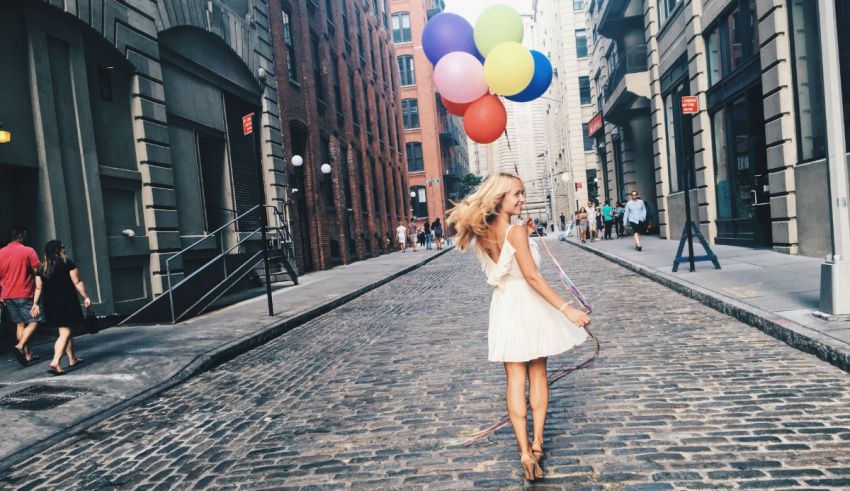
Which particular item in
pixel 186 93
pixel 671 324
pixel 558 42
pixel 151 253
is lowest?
pixel 671 324

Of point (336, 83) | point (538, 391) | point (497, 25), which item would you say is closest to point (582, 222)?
point (336, 83)

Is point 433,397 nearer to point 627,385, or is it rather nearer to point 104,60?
point 627,385

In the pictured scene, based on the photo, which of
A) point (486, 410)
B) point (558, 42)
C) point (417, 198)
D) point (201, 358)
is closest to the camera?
point (486, 410)

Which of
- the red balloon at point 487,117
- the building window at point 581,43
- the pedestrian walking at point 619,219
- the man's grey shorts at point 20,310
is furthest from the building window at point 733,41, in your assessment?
the building window at point 581,43

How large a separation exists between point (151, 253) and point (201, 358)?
5097 mm

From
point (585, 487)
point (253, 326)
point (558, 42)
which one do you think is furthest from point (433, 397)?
point (558, 42)

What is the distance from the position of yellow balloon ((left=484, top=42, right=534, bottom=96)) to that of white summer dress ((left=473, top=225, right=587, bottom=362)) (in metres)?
2.22

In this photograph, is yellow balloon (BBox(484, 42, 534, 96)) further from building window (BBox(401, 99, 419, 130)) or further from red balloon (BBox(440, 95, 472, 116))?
building window (BBox(401, 99, 419, 130))

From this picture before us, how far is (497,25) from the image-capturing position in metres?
5.25

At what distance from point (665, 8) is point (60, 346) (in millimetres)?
19784

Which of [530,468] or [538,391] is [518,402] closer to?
[538,391]

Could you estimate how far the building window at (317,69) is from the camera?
22656mm

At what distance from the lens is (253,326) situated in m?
8.71

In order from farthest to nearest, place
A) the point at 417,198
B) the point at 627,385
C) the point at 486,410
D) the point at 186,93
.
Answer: the point at 417,198 < the point at 186,93 < the point at 627,385 < the point at 486,410
